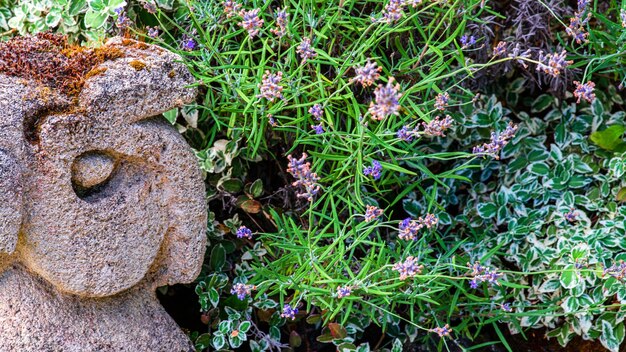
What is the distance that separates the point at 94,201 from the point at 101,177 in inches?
2.2

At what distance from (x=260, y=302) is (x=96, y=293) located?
1.94 feet

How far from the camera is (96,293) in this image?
1.79 meters

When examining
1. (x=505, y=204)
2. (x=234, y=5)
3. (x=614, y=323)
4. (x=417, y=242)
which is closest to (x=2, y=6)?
(x=234, y=5)

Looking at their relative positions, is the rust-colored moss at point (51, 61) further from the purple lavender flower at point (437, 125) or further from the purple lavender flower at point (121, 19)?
the purple lavender flower at point (437, 125)

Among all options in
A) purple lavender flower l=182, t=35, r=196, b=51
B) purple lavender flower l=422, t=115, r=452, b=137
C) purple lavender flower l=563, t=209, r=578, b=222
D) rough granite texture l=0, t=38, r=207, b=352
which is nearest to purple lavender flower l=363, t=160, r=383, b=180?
purple lavender flower l=422, t=115, r=452, b=137

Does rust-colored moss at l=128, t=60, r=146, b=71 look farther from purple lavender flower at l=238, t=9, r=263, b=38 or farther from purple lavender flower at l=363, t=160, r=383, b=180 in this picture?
purple lavender flower at l=363, t=160, r=383, b=180

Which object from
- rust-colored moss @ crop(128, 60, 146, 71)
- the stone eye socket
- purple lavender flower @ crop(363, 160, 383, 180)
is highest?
rust-colored moss @ crop(128, 60, 146, 71)

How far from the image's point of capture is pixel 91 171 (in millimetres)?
1725

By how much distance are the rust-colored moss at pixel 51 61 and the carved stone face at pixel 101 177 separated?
32 millimetres

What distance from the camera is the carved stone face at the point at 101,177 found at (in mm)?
1642

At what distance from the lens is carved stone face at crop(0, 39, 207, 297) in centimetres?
164

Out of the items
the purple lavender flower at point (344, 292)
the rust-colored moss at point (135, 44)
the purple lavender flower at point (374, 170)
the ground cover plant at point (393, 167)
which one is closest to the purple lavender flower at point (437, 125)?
the ground cover plant at point (393, 167)

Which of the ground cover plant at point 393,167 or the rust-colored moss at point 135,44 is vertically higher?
the rust-colored moss at point 135,44

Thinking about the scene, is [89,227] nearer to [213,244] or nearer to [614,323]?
[213,244]
